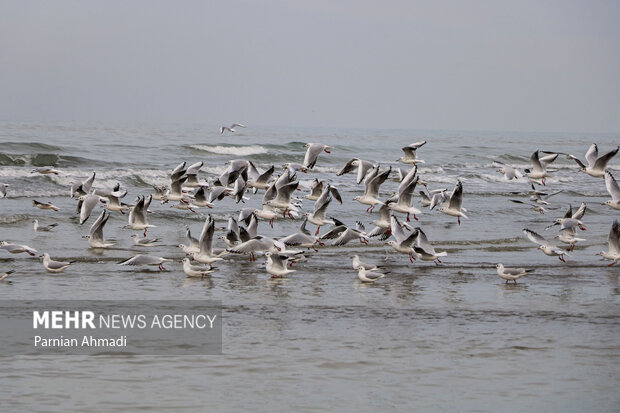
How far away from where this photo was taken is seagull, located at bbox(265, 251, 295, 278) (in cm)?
1259

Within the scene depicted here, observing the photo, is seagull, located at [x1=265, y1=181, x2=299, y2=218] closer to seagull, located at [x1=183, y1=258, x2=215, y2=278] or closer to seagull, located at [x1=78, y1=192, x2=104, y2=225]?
seagull, located at [x1=78, y1=192, x2=104, y2=225]

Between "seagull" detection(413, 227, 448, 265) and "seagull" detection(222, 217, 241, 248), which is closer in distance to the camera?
"seagull" detection(413, 227, 448, 265)

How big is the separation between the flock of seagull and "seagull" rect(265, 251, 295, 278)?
0.04ft

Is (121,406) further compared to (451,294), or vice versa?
(451,294)

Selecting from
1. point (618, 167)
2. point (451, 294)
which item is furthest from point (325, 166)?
point (451, 294)

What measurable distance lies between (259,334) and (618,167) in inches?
1589

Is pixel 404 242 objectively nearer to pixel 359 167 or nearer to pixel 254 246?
pixel 254 246

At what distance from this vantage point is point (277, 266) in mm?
12625

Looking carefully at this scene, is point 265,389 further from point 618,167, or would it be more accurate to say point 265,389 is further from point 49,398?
point 618,167

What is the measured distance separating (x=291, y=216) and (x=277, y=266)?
4375 millimetres

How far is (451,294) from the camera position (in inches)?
456

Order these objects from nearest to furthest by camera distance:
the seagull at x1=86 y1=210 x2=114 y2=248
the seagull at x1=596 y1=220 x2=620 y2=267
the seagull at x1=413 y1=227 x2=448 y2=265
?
1. the seagull at x1=413 y1=227 x2=448 y2=265
2. the seagull at x1=596 y1=220 x2=620 y2=267
3. the seagull at x1=86 y1=210 x2=114 y2=248

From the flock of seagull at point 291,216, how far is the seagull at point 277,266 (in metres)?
0.01

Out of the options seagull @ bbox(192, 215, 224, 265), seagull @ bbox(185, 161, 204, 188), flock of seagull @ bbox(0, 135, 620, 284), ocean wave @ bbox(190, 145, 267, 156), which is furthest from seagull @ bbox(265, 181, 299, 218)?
ocean wave @ bbox(190, 145, 267, 156)
